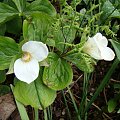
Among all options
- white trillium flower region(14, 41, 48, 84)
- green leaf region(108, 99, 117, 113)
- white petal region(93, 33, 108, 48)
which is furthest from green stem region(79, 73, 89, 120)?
white trillium flower region(14, 41, 48, 84)

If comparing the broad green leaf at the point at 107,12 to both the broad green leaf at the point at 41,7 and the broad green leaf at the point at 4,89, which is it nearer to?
the broad green leaf at the point at 41,7

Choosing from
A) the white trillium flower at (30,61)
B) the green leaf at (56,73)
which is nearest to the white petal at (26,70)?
the white trillium flower at (30,61)

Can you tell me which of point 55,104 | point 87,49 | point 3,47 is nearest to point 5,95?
point 55,104

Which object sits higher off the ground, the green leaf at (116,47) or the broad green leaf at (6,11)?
the broad green leaf at (6,11)

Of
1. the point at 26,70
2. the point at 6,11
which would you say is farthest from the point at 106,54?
the point at 6,11

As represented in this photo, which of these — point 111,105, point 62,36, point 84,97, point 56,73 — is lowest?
point 111,105

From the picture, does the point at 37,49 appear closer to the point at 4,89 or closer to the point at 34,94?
the point at 34,94
